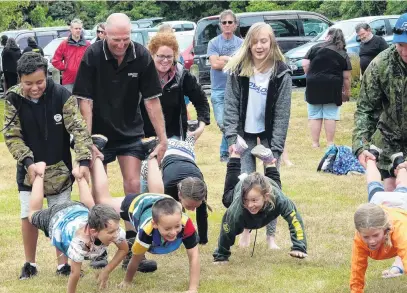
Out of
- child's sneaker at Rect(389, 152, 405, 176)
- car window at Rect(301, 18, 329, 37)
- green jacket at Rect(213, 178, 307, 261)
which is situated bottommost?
car window at Rect(301, 18, 329, 37)

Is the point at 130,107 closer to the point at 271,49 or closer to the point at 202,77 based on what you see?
the point at 271,49

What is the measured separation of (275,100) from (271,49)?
0.46 meters

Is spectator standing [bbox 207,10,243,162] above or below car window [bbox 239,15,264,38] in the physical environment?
above

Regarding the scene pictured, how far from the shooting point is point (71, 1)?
57.2m

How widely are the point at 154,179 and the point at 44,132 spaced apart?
1066 mm

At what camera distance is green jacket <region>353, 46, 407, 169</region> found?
6547 millimetres

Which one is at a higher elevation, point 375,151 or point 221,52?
point 375,151

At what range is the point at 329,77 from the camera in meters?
13.9

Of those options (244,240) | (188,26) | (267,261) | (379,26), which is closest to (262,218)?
(267,261)

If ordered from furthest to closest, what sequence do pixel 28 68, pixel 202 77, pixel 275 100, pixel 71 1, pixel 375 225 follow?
pixel 71 1
pixel 202 77
pixel 275 100
pixel 28 68
pixel 375 225

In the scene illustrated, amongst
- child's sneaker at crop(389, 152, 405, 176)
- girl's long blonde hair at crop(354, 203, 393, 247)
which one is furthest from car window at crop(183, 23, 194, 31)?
girl's long blonde hair at crop(354, 203, 393, 247)

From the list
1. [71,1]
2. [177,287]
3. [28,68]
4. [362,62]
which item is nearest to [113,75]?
[28,68]

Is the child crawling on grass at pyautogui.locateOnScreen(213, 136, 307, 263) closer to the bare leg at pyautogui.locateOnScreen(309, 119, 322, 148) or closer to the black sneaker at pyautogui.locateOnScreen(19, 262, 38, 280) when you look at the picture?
the black sneaker at pyautogui.locateOnScreen(19, 262, 38, 280)

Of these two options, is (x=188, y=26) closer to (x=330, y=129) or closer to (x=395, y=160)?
(x=330, y=129)
